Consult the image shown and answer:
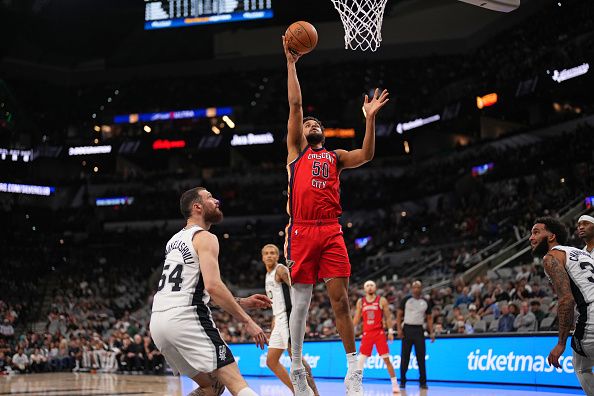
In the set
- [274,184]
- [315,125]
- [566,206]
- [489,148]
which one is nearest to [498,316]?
[566,206]

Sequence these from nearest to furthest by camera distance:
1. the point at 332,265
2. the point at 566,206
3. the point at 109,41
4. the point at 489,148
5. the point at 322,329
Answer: the point at 332,265 < the point at 322,329 < the point at 566,206 < the point at 489,148 < the point at 109,41

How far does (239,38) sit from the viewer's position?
42656 mm

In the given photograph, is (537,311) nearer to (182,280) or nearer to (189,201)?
(189,201)

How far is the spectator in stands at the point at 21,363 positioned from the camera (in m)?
24.5

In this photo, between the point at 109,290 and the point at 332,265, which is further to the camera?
the point at 109,290

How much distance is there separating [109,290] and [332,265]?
28.9 m

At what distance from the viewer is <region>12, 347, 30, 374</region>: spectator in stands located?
24.5 m

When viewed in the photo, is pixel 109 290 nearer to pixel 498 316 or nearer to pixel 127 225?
pixel 127 225

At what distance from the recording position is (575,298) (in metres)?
6.65

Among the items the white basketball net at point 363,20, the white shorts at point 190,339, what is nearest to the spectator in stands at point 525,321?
the white basketball net at point 363,20

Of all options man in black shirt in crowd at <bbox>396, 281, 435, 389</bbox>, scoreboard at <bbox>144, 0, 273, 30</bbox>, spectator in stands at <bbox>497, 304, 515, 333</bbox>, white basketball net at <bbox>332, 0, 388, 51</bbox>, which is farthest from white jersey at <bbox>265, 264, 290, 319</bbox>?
scoreboard at <bbox>144, 0, 273, 30</bbox>

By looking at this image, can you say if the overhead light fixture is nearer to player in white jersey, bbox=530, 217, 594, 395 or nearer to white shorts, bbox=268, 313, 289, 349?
white shorts, bbox=268, 313, 289, 349

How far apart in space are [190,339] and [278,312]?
4238 mm

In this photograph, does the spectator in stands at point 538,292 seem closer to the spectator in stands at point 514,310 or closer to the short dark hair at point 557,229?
the spectator in stands at point 514,310
